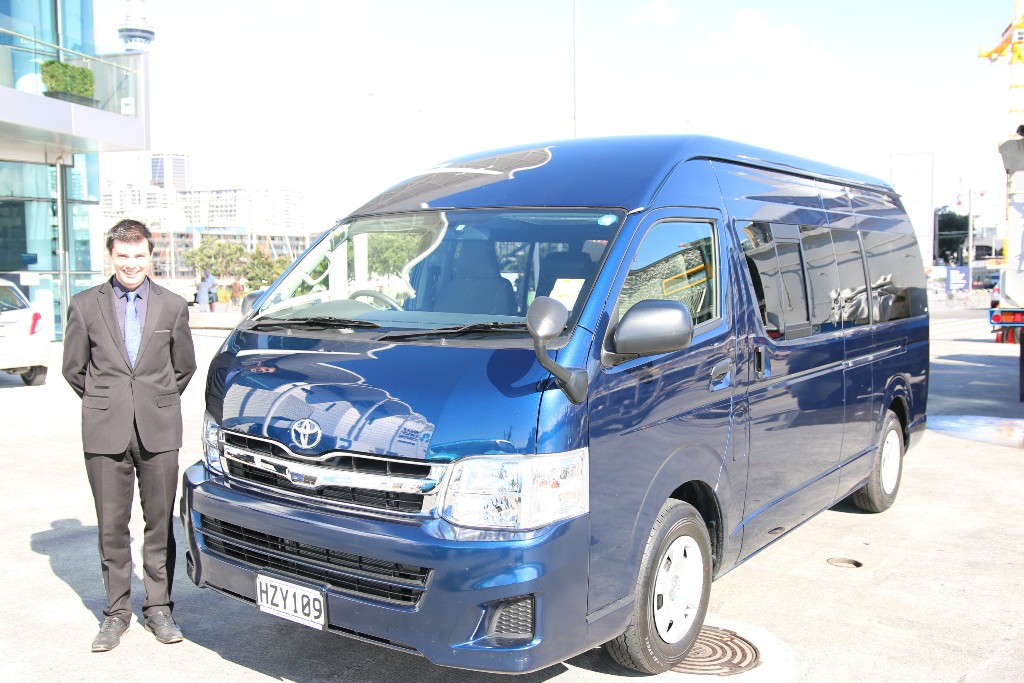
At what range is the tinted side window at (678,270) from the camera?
412 centimetres

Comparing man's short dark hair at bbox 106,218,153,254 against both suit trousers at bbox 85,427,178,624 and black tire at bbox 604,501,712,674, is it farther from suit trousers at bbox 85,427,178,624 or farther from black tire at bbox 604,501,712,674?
black tire at bbox 604,501,712,674

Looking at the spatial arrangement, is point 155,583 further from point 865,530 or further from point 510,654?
point 865,530

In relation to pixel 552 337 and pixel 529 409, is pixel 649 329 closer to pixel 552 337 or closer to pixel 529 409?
pixel 552 337

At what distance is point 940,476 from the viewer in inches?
329

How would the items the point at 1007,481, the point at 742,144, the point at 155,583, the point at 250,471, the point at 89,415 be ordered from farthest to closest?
the point at 1007,481, the point at 742,144, the point at 155,583, the point at 89,415, the point at 250,471

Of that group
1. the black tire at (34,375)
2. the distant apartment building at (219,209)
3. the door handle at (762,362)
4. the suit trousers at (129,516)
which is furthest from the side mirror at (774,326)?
the distant apartment building at (219,209)

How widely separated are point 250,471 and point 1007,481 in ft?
21.8

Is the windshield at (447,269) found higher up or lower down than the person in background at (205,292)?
higher up

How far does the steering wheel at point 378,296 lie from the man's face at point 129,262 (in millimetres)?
935

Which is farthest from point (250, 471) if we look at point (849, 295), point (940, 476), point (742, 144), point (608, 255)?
point (940, 476)

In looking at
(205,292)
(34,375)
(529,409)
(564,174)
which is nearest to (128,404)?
(529,409)

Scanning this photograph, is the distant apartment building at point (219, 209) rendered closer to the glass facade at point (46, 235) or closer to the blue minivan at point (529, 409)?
the glass facade at point (46, 235)

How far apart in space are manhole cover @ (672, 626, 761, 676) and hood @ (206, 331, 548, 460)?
1619 millimetres

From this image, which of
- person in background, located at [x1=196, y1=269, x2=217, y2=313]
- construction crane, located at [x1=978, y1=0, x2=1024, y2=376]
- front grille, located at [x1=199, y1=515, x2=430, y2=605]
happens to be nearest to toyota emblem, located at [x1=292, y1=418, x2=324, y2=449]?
front grille, located at [x1=199, y1=515, x2=430, y2=605]
